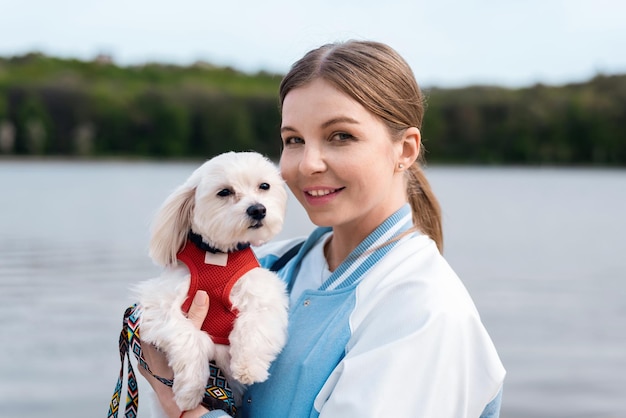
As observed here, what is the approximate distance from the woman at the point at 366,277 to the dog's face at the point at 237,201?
3.4 inches

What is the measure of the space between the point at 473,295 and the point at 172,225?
9766 millimetres

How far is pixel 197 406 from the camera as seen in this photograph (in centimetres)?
236

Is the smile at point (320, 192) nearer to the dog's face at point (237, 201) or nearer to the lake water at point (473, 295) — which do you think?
the dog's face at point (237, 201)

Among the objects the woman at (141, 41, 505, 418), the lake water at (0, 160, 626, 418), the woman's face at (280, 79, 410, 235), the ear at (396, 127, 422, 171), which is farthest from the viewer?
the lake water at (0, 160, 626, 418)

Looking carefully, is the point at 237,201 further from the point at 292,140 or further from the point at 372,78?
the point at 372,78

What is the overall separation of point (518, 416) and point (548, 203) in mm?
31367

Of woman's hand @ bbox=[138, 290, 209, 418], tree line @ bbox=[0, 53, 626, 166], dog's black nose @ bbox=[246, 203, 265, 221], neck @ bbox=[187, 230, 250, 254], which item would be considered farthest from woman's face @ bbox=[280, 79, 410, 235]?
tree line @ bbox=[0, 53, 626, 166]

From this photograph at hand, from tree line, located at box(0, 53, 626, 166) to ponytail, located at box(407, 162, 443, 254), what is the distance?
4167 centimetres

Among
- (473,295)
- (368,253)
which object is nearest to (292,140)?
(368,253)

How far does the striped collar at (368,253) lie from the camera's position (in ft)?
7.72

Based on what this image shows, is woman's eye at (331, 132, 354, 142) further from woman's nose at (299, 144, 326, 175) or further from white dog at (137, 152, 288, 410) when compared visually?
white dog at (137, 152, 288, 410)

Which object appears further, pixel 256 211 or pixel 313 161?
pixel 256 211

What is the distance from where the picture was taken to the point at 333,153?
2324 millimetres

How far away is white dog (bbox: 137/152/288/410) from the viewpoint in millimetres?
2359
